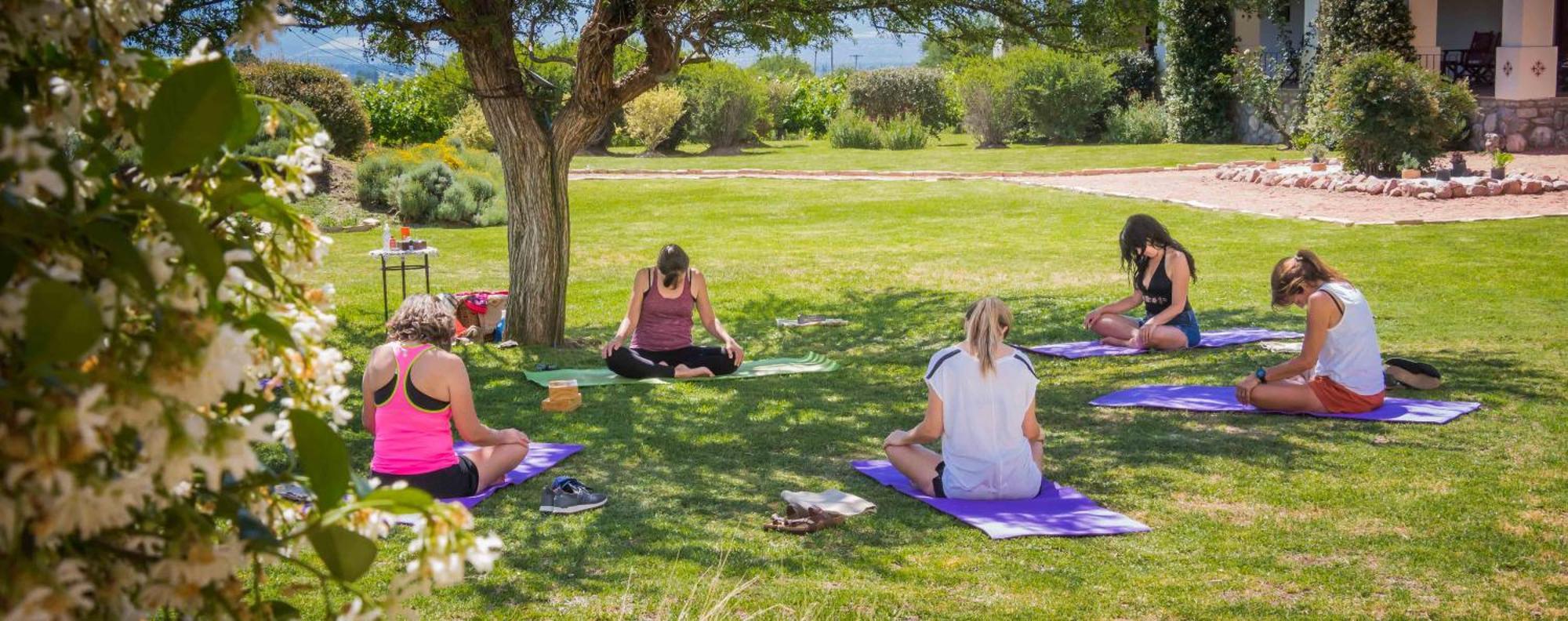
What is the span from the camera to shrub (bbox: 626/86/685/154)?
31.4 metres

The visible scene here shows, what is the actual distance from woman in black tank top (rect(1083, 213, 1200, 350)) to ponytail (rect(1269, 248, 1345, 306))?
1.89 metres

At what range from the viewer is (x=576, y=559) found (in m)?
5.14

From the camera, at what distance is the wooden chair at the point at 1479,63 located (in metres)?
25.0

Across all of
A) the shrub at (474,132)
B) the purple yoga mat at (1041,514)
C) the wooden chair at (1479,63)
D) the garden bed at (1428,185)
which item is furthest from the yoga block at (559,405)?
the wooden chair at (1479,63)

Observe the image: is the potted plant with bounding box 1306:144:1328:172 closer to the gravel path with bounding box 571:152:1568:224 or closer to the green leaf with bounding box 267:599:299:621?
the gravel path with bounding box 571:152:1568:224

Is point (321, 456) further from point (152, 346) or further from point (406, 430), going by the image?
point (406, 430)

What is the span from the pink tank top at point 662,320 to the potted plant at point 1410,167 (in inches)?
495

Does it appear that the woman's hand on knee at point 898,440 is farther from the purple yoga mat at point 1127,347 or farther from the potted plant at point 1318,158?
the potted plant at point 1318,158

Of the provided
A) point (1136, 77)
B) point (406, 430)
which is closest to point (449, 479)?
point (406, 430)

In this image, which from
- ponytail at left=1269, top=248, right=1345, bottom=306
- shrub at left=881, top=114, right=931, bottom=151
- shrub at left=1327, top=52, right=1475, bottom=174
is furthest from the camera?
shrub at left=881, top=114, right=931, bottom=151

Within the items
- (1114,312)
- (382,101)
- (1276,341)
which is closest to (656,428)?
A: (1114,312)

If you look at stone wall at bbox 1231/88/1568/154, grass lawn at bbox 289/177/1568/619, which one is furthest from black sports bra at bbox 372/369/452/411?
stone wall at bbox 1231/88/1568/154

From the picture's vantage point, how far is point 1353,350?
7.32m

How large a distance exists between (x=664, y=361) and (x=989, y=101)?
78.6ft
